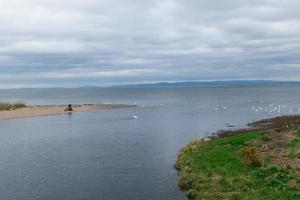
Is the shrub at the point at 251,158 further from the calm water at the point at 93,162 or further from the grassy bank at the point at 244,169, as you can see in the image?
the calm water at the point at 93,162

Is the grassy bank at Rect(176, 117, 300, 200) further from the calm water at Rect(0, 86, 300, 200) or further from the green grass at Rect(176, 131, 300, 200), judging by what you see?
the calm water at Rect(0, 86, 300, 200)

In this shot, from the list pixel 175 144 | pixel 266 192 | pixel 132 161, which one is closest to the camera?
pixel 266 192

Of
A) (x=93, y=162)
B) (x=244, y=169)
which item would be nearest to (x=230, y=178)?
(x=244, y=169)

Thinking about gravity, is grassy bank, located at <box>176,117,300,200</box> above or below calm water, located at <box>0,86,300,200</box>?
above

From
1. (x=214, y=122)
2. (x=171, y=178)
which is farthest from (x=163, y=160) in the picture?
(x=214, y=122)

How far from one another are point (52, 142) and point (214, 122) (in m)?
34.5

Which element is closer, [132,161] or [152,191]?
[152,191]

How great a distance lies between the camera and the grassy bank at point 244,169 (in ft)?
95.3

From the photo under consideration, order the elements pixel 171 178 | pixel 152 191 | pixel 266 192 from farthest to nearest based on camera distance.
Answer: pixel 171 178 → pixel 152 191 → pixel 266 192

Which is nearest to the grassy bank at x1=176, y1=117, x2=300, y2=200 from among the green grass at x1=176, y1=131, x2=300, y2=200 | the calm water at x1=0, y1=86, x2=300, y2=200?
the green grass at x1=176, y1=131, x2=300, y2=200

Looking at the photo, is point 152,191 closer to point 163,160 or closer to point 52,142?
point 163,160

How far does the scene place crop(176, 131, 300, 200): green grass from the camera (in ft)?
93.4

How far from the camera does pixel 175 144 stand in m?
57.4

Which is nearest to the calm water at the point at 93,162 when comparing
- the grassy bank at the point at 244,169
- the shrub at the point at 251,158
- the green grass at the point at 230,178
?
the green grass at the point at 230,178
